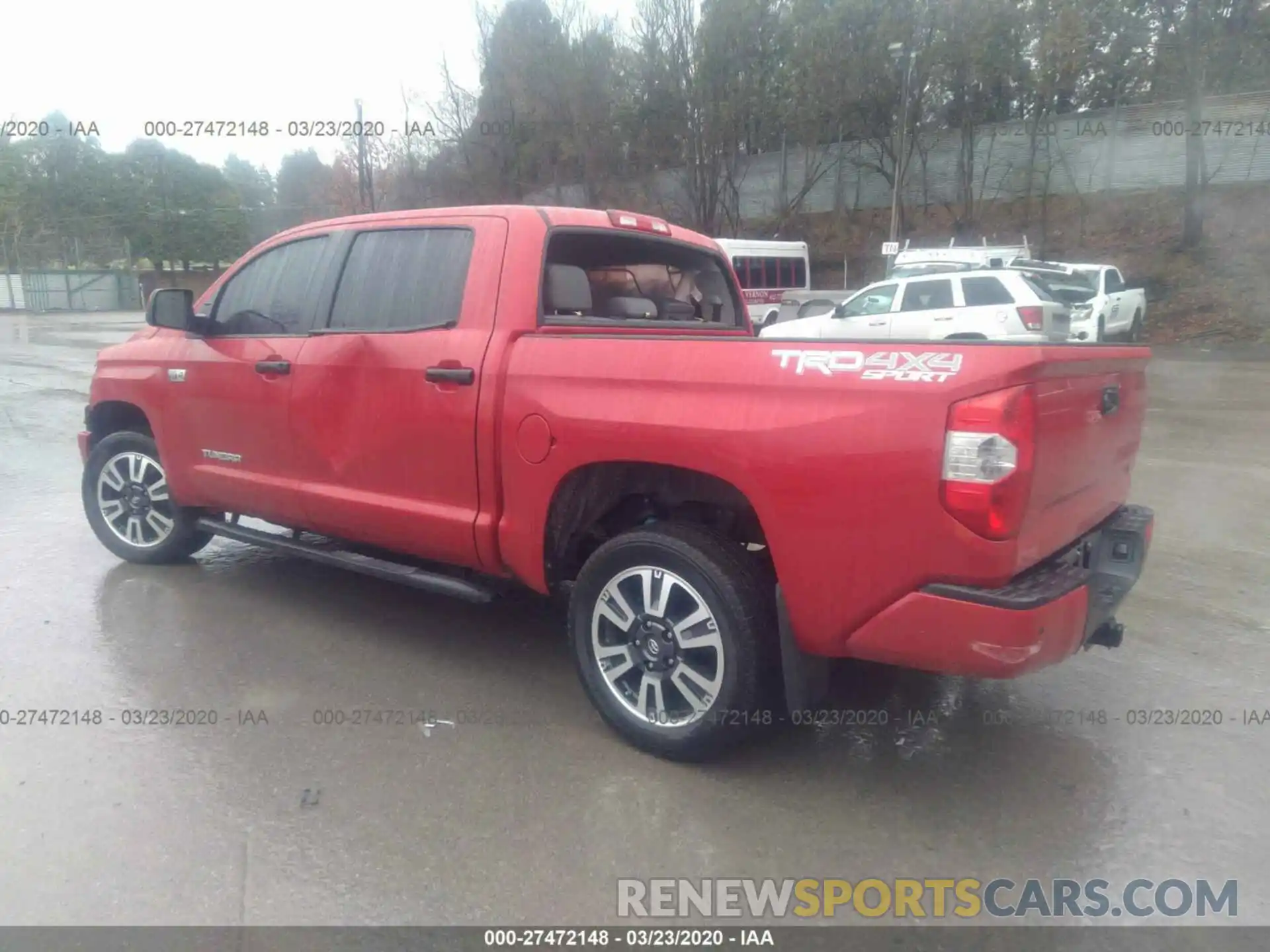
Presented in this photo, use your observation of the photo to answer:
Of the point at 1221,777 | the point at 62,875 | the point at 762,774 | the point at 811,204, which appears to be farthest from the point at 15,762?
the point at 811,204

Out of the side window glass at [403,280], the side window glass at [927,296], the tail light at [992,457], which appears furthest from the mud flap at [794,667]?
the side window glass at [927,296]

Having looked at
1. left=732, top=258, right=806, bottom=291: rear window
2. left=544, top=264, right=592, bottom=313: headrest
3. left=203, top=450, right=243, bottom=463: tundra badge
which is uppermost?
left=732, top=258, right=806, bottom=291: rear window

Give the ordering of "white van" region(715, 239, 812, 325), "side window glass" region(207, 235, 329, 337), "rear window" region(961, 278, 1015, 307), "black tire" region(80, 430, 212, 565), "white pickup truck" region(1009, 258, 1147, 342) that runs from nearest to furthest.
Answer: "side window glass" region(207, 235, 329, 337) < "black tire" region(80, 430, 212, 565) < "rear window" region(961, 278, 1015, 307) < "white pickup truck" region(1009, 258, 1147, 342) < "white van" region(715, 239, 812, 325)

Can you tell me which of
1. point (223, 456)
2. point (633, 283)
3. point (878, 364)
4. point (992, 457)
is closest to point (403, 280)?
point (633, 283)

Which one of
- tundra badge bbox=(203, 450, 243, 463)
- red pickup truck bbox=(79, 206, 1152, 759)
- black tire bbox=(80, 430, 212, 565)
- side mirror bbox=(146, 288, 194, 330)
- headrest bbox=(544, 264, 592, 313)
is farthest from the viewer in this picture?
black tire bbox=(80, 430, 212, 565)

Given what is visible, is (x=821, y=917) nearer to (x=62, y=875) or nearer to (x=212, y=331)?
→ (x=62, y=875)

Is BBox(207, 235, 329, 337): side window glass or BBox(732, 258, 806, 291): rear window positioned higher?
BBox(732, 258, 806, 291): rear window

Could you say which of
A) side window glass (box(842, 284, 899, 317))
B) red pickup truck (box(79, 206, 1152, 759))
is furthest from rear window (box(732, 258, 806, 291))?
red pickup truck (box(79, 206, 1152, 759))

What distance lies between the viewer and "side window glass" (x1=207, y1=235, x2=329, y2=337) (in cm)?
464

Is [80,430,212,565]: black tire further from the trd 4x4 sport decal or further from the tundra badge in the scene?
the trd 4x4 sport decal

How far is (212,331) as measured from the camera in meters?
4.97

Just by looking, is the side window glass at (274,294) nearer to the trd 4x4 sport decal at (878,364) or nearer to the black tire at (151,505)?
the black tire at (151,505)

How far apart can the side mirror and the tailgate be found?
4.12 metres

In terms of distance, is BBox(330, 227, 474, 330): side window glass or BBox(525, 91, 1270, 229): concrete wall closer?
BBox(330, 227, 474, 330): side window glass
